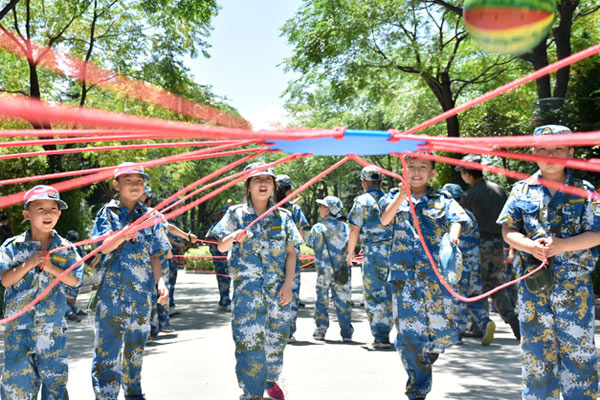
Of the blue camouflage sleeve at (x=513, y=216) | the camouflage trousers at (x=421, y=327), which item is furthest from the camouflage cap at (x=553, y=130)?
the camouflage trousers at (x=421, y=327)

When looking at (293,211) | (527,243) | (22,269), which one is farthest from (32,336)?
(293,211)

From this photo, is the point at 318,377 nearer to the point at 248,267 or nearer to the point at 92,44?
the point at 248,267

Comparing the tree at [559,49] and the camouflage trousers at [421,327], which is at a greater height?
the tree at [559,49]

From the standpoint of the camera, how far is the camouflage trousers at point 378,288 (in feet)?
24.8

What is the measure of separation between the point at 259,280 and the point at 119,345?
1.25 m

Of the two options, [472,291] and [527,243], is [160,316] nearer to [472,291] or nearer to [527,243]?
[472,291]

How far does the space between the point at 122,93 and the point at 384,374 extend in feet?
39.4

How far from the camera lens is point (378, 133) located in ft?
9.09

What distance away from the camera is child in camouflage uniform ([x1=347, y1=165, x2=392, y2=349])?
751 centimetres

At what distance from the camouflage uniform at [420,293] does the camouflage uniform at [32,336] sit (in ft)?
8.56

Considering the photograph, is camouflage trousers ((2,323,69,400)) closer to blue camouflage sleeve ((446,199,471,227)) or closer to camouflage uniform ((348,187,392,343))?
blue camouflage sleeve ((446,199,471,227))

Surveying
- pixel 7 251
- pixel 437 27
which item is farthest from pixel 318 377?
pixel 437 27

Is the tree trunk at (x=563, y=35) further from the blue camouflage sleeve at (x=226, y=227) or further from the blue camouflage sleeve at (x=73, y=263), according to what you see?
the blue camouflage sleeve at (x=73, y=263)

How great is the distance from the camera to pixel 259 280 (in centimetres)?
488
